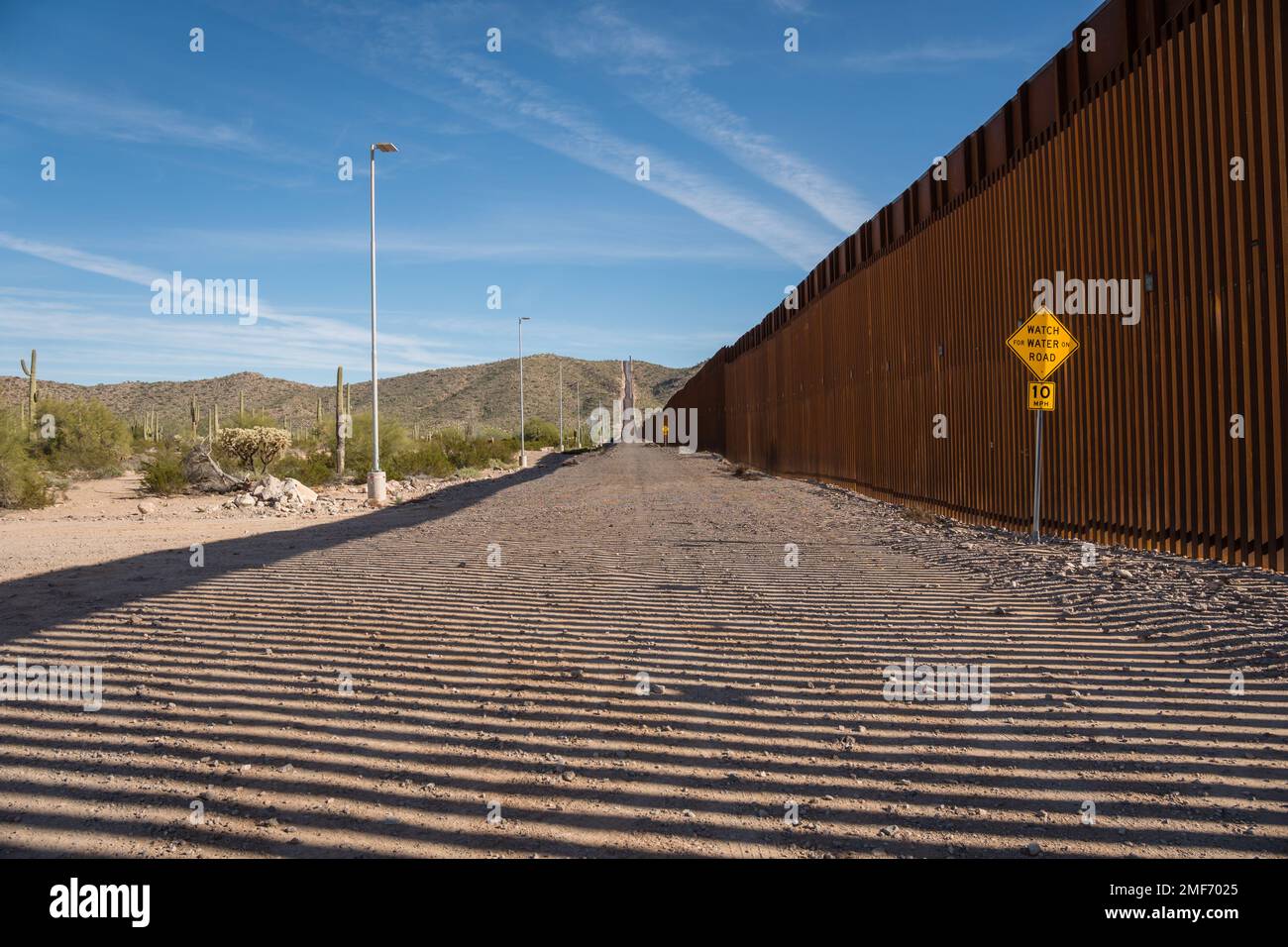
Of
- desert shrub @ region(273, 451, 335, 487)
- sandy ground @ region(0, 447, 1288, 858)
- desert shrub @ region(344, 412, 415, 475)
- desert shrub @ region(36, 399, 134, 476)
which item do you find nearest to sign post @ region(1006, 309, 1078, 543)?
sandy ground @ region(0, 447, 1288, 858)

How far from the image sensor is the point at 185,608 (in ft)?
25.1

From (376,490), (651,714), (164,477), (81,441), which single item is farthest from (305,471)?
(651,714)

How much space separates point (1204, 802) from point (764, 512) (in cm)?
1383

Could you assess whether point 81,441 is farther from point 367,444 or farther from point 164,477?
point 367,444

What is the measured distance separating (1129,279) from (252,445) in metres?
28.6

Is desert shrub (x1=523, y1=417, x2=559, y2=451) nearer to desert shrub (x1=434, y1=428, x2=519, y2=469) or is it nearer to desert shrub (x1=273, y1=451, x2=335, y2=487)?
desert shrub (x1=434, y1=428, x2=519, y2=469)

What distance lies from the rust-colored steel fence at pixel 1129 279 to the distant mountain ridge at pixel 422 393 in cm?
6863

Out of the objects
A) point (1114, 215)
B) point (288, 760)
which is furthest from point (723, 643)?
point (1114, 215)

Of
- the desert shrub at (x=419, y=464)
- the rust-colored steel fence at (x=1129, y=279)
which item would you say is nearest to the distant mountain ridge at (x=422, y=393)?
the desert shrub at (x=419, y=464)

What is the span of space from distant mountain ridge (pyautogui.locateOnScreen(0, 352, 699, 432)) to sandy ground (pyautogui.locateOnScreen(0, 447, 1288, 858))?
71.3 metres

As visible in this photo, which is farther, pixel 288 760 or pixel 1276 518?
pixel 1276 518

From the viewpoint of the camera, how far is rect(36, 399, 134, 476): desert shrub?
3145 cm
